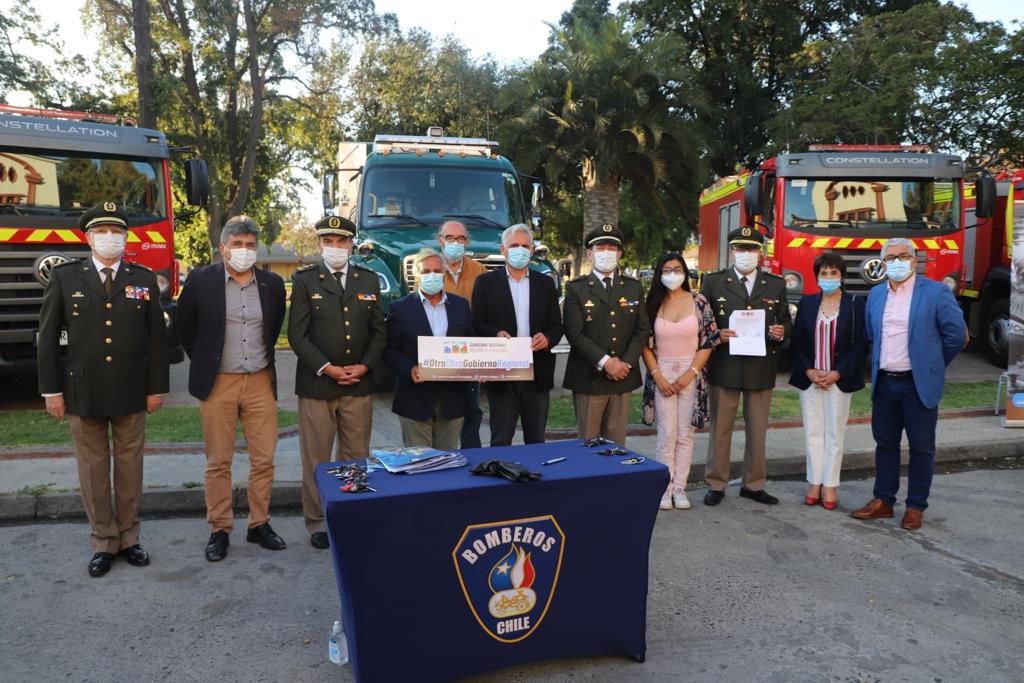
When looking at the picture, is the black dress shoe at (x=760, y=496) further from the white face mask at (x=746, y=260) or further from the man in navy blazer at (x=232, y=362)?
the man in navy blazer at (x=232, y=362)

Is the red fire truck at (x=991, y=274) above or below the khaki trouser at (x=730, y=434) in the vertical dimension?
above

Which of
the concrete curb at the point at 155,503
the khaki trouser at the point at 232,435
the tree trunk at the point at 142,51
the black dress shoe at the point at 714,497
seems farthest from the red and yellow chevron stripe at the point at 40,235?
the tree trunk at the point at 142,51

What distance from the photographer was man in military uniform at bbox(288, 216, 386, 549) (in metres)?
4.91

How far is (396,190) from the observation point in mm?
9547

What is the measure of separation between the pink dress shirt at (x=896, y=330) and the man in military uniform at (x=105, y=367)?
485cm

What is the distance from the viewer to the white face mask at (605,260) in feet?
17.9

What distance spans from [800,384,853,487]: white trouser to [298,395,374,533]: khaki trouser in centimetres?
329

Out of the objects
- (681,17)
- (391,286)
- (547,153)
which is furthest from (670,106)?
(391,286)

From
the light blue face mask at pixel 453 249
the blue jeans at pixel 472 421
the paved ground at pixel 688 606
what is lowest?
the paved ground at pixel 688 606

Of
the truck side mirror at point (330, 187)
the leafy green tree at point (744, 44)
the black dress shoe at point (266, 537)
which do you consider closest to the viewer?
the black dress shoe at point (266, 537)

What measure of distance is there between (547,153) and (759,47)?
1167cm

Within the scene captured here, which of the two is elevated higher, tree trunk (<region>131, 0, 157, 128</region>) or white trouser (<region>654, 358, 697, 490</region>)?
tree trunk (<region>131, 0, 157, 128</region>)

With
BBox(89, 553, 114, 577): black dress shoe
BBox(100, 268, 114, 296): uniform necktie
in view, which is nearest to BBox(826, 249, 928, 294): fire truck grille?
BBox(100, 268, 114, 296): uniform necktie

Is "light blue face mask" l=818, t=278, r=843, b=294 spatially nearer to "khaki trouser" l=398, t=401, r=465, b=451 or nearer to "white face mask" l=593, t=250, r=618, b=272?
"white face mask" l=593, t=250, r=618, b=272
